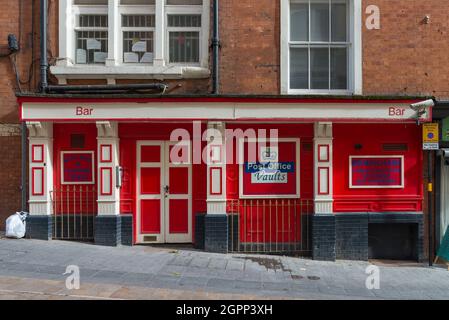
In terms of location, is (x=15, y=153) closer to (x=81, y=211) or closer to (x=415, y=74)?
(x=81, y=211)

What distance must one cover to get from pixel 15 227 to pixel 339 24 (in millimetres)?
8672

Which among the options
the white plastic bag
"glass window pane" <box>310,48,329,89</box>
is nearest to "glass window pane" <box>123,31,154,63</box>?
"glass window pane" <box>310,48,329,89</box>

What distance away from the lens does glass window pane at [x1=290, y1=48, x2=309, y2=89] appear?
9.40 meters

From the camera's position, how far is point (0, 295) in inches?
217

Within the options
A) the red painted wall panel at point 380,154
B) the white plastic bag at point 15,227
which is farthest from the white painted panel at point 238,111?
the white plastic bag at point 15,227

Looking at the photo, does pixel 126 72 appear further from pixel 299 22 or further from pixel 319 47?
pixel 319 47

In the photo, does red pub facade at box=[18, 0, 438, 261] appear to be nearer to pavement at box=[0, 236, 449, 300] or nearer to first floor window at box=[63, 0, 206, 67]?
first floor window at box=[63, 0, 206, 67]

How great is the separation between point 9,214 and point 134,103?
3963mm

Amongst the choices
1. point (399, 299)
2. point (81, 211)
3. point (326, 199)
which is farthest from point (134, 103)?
point (399, 299)

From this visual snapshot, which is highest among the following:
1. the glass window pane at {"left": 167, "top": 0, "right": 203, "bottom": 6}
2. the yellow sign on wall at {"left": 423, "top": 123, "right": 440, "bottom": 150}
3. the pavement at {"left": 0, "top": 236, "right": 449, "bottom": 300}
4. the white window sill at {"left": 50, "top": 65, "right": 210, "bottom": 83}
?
the glass window pane at {"left": 167, "top": 0, "right": 203, "bottom": 6}

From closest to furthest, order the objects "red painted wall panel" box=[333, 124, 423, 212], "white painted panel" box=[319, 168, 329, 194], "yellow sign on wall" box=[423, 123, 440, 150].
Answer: "yellow sign on wall" box=[423, 123, 440, 150], "white painted panel" box=[319, 168, 329, 194], "red painted wall panel" box=[333, 124, 423, 212]

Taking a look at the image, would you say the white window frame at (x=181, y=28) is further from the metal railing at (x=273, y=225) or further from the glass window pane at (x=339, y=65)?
the metal railing at (x=273, y=225)

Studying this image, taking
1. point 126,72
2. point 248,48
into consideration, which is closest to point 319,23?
point 248,48

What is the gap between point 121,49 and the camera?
9.45 meters
